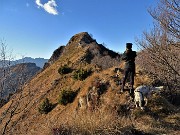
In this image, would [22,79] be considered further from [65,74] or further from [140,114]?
[65,74]

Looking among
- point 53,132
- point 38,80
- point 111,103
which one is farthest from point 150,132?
point 38,80

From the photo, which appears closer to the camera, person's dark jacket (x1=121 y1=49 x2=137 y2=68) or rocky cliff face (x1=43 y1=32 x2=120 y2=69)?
person's dark jacket (x1=121 y1=49 x2=137 y2=68)

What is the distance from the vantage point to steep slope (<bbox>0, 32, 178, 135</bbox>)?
9695 millimetres

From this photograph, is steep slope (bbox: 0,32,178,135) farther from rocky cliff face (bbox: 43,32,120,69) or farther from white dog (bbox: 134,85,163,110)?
white dog (bbox: 134,85,163,110)

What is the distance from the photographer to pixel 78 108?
82.8 feet

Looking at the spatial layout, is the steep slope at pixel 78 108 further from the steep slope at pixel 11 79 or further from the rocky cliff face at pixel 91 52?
the steep slope at pixel 11 79

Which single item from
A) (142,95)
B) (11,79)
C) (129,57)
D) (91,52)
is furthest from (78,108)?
(91,52)

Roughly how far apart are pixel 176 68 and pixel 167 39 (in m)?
1.20

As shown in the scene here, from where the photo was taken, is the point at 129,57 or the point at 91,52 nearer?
the point at 129,57

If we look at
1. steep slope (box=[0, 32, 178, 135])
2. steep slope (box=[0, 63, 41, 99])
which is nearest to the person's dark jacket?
steep slope (box=[0, 32, 178, 135])

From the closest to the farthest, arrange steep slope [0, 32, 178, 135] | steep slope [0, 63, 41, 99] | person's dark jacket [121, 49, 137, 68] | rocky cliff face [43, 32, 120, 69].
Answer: steep slope [0, 32, 178, 135] < steep slope [0, 63, 41, 99] < person's dark jacket [121, 49, 137, 68] < rocky cliff face [43, 32, 120, 69]

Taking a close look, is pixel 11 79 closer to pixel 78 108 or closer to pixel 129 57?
pixel 129 57

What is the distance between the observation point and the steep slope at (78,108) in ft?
31.8

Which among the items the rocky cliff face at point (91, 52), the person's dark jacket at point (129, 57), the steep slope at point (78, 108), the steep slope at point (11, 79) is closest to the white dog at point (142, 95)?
the steep slope at point (78, 108)
